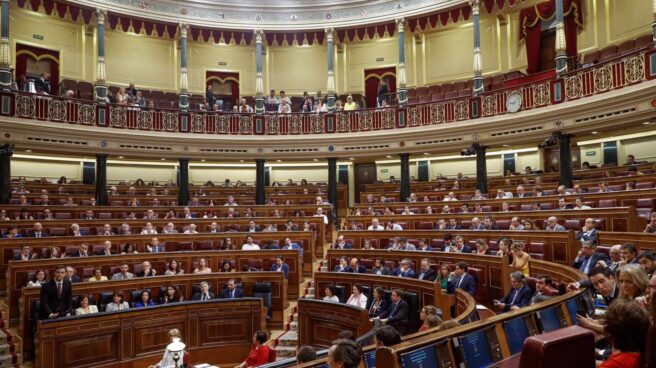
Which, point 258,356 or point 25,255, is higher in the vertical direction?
point 25,255

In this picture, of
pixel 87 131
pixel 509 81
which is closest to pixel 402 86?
pixel 509 81

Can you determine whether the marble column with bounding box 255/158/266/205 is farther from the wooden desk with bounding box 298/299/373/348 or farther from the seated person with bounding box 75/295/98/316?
the seated person with bounding box 75/295/98/316

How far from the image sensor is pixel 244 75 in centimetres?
1870

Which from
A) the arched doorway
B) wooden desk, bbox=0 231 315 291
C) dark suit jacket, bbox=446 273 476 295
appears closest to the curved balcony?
the arched doorway

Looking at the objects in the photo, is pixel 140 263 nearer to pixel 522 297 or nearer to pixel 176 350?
pixel 176 350

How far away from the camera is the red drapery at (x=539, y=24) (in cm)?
1442

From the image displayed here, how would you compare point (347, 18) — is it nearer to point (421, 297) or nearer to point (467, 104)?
point (467, 104)

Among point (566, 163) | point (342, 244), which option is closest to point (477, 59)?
point (566, 163)

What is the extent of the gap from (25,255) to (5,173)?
4814mm

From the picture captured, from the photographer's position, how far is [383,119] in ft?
50.0

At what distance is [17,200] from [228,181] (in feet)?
21.4

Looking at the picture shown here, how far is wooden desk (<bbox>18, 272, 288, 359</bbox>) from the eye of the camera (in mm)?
6852

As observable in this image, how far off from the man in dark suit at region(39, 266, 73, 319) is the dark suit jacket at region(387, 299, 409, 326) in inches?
165

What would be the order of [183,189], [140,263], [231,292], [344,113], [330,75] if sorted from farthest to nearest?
1. [330,75]
2. [344,113]
3. [183,189]
4. [140,263]
5. [231,292]
